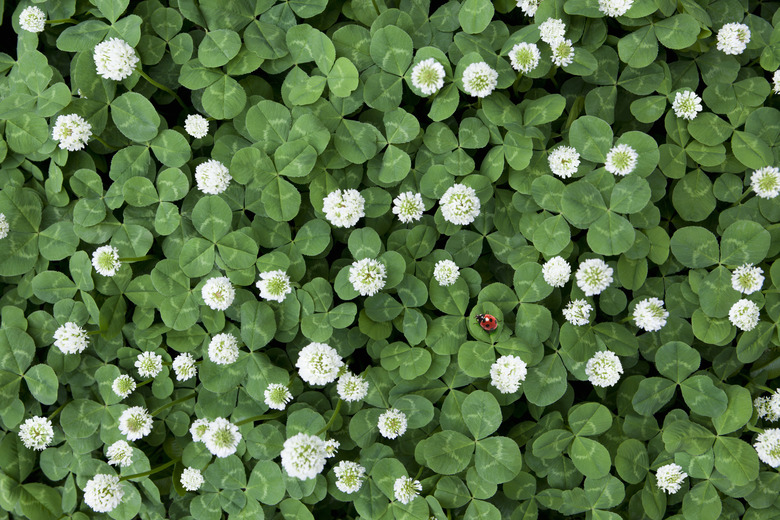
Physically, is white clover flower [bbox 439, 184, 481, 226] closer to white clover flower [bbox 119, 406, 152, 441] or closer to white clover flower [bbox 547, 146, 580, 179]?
white clover flower [bbox 547, 146, 580, 179]

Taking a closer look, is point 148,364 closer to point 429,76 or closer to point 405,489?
point 405,489

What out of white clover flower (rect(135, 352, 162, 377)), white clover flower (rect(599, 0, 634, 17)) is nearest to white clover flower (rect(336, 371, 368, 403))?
white clover flower (rect(135, 352, 162, 377))

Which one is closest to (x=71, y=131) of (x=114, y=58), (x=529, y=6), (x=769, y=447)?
(x=114, y=58)

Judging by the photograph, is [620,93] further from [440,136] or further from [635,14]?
[440,136]

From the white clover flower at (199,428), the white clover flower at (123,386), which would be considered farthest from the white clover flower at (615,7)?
the white clover flower at (123,386)

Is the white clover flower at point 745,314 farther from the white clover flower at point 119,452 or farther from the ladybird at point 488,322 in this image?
the white clover flower at point 119,452
